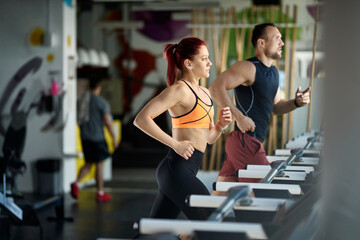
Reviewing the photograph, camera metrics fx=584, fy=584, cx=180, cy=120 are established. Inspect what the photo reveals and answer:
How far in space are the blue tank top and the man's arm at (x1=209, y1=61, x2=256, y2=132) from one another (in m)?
0.02

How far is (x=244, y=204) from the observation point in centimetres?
167

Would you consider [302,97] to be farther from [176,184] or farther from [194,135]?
[176,184]

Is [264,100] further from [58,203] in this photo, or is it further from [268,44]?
[58,203]

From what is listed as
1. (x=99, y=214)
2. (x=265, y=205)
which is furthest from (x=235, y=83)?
(x=99, y=214)

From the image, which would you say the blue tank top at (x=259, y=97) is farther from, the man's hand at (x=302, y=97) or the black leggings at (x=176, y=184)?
the black leggings at (x=176, y=184)

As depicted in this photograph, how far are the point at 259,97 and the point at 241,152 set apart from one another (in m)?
0.26

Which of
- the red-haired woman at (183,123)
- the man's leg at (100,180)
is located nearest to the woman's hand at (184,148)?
the red-haired woman at (183,123)

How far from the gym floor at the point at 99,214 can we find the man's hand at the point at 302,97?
60.6 inches

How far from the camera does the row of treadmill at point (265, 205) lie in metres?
1.35

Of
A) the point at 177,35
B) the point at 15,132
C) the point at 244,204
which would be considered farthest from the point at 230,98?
the point at 177,35

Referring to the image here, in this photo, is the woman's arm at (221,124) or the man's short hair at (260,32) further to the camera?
the man's short hair at (260,32)

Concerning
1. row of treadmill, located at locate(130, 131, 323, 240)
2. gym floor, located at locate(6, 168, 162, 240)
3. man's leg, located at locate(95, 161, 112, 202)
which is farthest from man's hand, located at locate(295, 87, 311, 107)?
man's leg, located at locate(95, 161, 112, 202)

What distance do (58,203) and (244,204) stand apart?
3869 millimetres

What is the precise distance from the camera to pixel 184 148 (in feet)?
7.23
